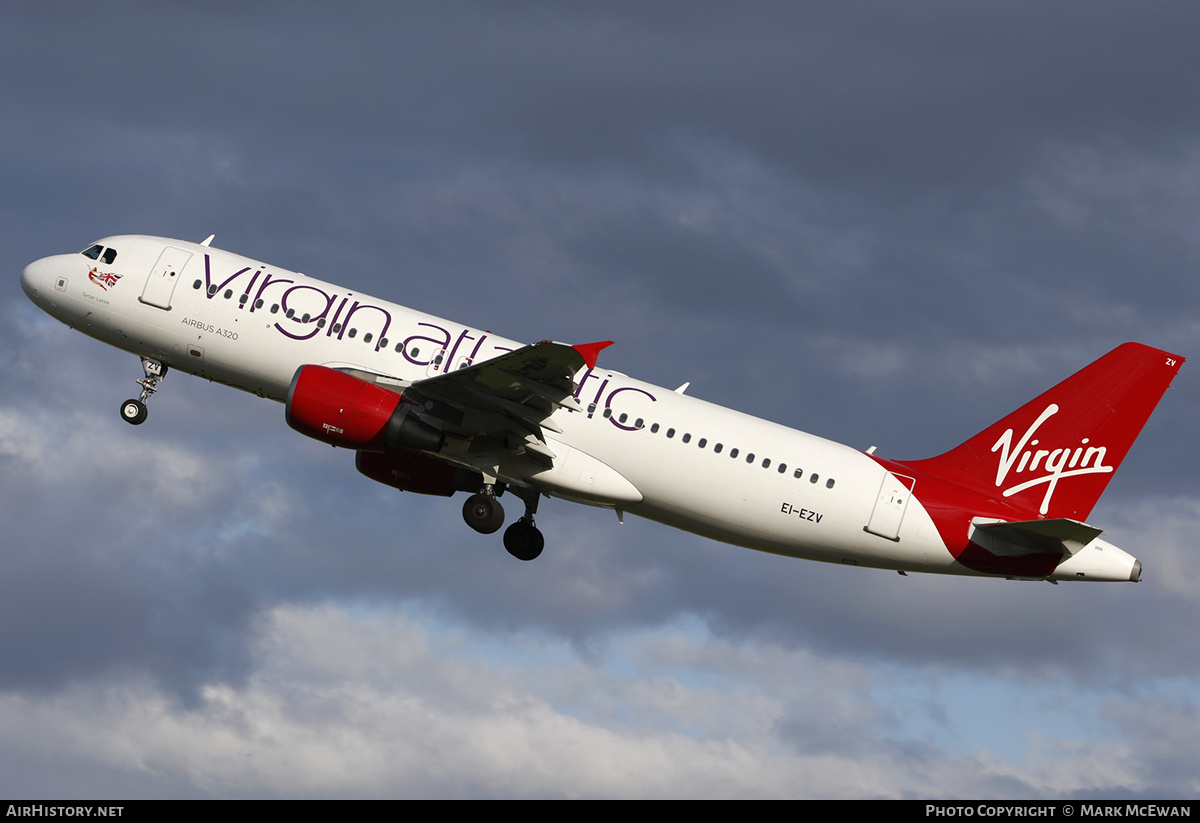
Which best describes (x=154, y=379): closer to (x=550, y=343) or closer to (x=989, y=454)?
(x=550, y=343)

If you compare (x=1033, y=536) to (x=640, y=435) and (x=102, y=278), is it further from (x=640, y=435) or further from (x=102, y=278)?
(x=102, y=278)

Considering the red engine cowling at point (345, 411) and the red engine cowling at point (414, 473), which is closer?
the red engine cowling at point (345, 411)

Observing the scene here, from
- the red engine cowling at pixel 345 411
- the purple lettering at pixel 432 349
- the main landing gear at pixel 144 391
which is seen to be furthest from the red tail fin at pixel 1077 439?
the main landing gear at pixel 144 391

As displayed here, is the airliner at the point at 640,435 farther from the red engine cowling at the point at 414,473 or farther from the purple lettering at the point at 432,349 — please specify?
the red engine cowling at the point at 414,473

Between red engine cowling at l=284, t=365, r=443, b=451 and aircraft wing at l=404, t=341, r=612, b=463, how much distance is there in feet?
3.15

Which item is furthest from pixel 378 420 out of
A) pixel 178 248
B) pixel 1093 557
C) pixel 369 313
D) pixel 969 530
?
pixel 1093 557

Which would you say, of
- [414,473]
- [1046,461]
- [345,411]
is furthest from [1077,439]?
[345,411]

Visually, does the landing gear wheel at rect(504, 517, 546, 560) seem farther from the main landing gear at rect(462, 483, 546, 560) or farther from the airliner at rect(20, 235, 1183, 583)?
the airliner at rect(20, 235, 1183, 583)

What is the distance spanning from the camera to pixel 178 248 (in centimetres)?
3769

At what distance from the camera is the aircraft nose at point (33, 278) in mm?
38438

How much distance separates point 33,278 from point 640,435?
20510 millimetres

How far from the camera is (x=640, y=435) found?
3491 centimetres

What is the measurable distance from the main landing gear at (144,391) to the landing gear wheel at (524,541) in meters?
12.2

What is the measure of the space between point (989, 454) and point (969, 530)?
9.82 ft
